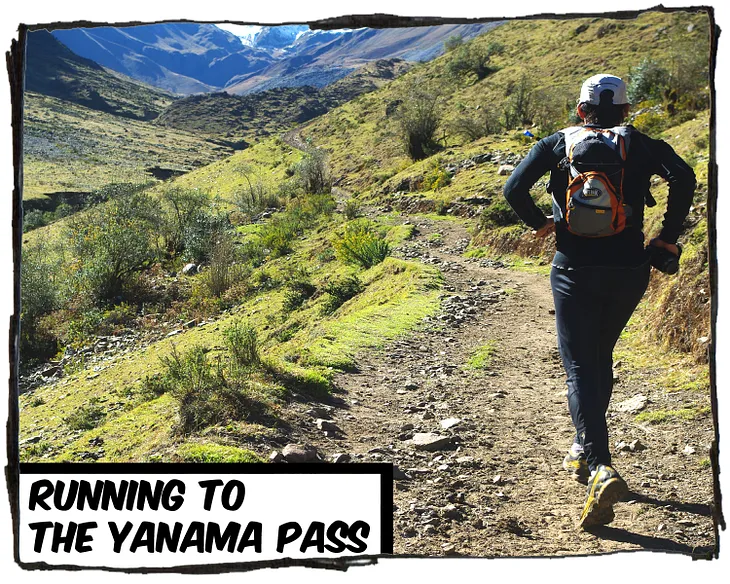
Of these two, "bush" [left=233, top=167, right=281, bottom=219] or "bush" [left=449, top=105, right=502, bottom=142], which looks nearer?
"bush" [left=449, top=105, right=502, bottom=142]

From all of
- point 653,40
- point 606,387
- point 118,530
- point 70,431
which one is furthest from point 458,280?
point 653,40

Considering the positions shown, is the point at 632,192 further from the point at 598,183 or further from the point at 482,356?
the point at 482,356

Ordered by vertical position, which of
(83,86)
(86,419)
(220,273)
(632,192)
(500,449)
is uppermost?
(83,86)

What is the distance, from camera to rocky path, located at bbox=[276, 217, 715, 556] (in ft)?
9.07

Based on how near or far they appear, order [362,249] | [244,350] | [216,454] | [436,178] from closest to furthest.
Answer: [216,454] → [244,350] → [362,249] → [436,178]

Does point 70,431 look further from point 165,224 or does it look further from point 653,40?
point 653,40

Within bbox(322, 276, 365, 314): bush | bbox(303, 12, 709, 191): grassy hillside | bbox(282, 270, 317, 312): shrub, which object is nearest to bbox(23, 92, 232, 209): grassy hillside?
bbox(303, 12, 709, 191): grassy hillside

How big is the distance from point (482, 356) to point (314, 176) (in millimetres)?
19484

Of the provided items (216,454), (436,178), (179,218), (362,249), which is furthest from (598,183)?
(179,218)

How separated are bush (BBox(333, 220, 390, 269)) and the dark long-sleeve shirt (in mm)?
8305

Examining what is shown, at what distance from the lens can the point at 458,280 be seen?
9367 millimetres

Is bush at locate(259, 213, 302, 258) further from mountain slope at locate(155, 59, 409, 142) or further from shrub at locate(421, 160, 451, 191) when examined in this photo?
mountain slope at locate(155, 59, 409, 142)

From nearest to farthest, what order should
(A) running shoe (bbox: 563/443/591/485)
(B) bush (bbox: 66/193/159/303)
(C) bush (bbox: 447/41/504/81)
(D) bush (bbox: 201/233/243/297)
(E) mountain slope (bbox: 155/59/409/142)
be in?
(A) running shoe (bbox: 563/443/591/485), (D) bush (bbox: 201/233/243/297), (B) bush (bbox: 66/193/159/303), (C) bush (bbox: 447/41/504/81), (E) mountain slope (bbox: 155/59/409/142)

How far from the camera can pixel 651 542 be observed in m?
2.64
